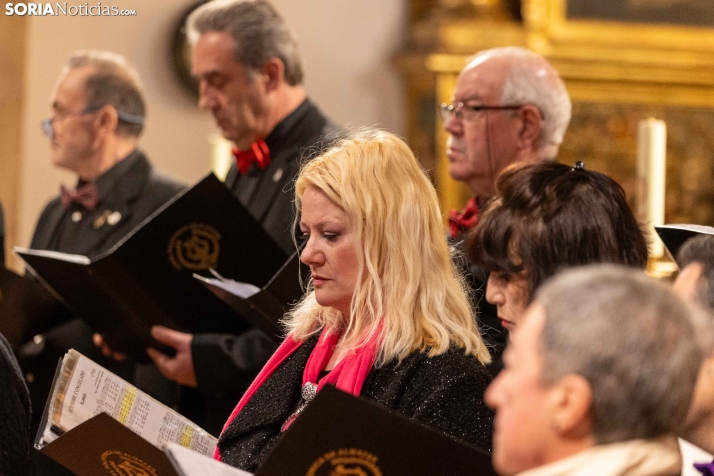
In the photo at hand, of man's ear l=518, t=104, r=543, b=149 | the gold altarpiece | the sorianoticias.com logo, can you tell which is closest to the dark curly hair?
man's ear l=518, t=104, r=543, b=149

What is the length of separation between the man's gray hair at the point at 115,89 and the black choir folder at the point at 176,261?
1.31 metres

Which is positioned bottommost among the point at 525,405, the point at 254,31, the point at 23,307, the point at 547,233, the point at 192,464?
the point at 23,307

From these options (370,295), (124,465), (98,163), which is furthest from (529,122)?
(98,163)

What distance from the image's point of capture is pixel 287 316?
10.0ft

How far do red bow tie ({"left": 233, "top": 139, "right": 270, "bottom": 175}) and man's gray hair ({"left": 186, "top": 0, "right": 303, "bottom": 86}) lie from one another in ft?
0.88

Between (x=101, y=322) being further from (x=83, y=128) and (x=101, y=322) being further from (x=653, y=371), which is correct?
(x=653, y=371)

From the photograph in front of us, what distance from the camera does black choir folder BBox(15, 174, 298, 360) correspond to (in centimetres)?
335

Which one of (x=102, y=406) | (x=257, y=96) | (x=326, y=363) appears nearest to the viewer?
(x=102, y=406)

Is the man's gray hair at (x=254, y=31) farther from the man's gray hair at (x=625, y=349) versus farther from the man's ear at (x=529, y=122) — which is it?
the man's gray hair at (x=625, y=349)

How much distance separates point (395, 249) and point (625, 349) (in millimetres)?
1164

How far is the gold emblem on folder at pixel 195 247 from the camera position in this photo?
3389 millimetres

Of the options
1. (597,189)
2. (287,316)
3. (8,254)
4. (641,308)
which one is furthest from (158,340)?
(8,254)

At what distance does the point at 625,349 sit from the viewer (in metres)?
1.41

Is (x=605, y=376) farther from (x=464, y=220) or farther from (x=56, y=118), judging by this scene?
(x=56, y=118)
